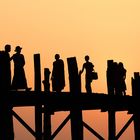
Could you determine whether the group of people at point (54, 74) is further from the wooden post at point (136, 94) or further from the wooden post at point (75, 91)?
the wooden post at point (75, 91)

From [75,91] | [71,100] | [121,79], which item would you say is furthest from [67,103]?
[121,79]

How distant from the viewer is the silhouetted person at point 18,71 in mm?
21219

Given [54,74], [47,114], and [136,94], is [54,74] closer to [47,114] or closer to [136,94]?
[47,114]

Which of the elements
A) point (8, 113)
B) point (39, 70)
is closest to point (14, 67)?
point (39, 70)

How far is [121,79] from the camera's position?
2362 cm

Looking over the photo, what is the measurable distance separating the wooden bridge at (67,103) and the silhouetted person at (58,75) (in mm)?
627

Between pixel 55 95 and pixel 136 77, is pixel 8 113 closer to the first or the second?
pixel 55 95

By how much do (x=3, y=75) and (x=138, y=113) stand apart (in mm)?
6642

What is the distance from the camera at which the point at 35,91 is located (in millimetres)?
Answer: 19953

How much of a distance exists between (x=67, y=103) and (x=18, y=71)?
2.06 metres

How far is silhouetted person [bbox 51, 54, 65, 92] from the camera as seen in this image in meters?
21.9

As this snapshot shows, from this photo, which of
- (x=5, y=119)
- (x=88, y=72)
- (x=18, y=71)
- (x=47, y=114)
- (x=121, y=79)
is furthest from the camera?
(x=121, y=79)

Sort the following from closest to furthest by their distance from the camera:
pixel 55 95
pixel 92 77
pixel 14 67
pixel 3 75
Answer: pixel 3 75, pixel 55 95, pixel 14 67, pixel 92 77

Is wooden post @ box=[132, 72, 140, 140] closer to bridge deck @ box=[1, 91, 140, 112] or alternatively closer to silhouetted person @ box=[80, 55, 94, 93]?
bridge deck @ box=[1, 91, 140, 112]
